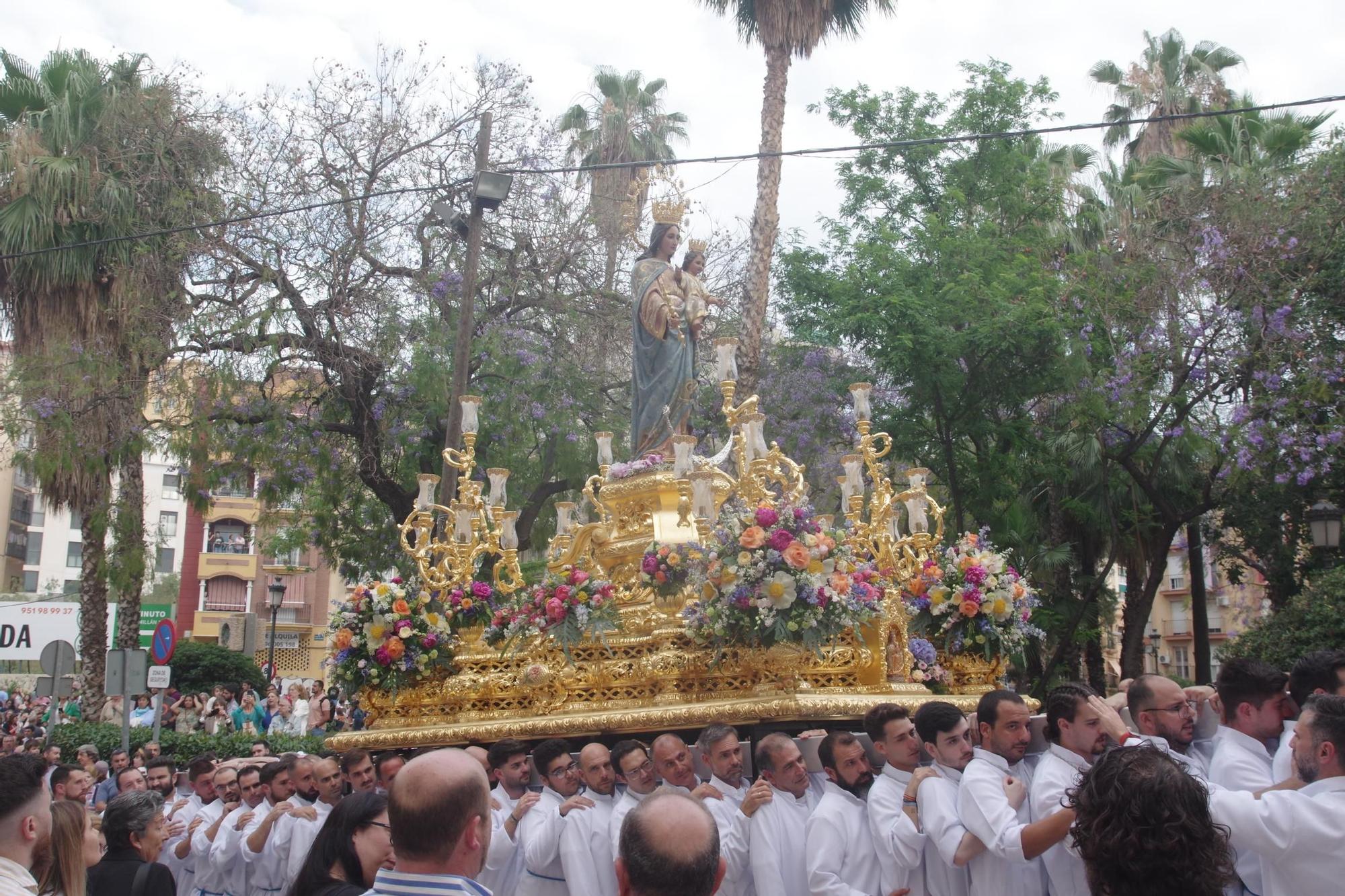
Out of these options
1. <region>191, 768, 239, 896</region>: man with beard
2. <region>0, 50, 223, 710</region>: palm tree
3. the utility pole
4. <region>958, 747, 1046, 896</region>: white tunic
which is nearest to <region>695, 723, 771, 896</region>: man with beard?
<region>958, 747, 1046, 896</region>: white tunic

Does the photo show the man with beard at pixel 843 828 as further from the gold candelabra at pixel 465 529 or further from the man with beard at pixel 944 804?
the gold candelabra at pixel 465 529

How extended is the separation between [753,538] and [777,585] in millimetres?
453

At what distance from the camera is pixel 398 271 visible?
758 inches

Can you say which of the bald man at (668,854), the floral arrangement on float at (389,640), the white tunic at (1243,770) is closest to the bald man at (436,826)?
the bald man at (668,854)

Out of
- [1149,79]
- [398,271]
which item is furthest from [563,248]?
[1149,79]

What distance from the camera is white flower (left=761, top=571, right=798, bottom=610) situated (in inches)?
342

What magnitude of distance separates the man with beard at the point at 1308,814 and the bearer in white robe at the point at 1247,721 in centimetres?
73

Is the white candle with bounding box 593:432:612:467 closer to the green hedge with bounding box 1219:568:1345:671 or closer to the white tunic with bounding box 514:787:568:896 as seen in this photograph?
the white tunic with bounding box 514:787:568:896

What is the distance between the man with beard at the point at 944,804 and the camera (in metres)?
5.52

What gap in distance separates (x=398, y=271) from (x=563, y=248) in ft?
8.92

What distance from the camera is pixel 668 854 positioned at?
10.6ft

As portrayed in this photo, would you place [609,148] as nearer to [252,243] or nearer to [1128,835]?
[252,243]

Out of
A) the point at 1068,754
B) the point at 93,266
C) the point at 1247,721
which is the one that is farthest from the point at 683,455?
the point at 93,266

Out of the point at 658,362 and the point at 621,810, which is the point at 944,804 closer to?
the point at 621,810
